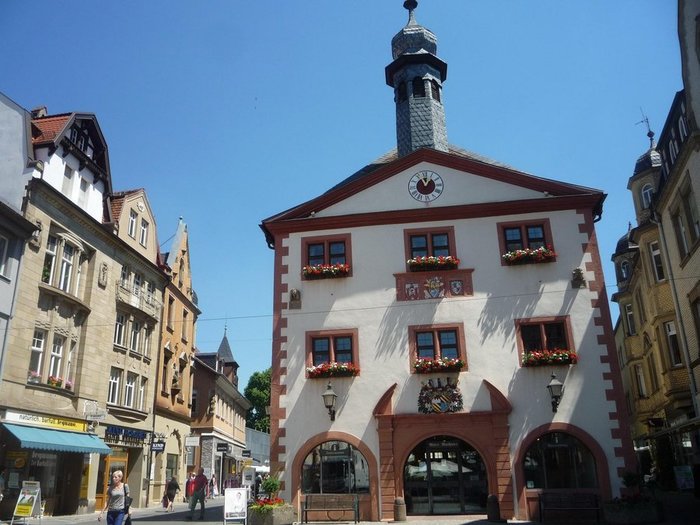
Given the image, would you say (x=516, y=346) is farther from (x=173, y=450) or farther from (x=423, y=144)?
(x=173, y=450)

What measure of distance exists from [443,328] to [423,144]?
29.7ft

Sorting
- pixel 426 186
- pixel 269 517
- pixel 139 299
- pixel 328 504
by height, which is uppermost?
pixel 426 186

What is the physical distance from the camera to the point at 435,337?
21.0 m

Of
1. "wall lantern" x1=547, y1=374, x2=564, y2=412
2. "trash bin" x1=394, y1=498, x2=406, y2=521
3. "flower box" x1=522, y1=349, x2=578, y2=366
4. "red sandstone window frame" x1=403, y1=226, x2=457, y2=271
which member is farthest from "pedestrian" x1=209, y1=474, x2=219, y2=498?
"wall lantern" x1=547, y1=374, x2=564, y2=412

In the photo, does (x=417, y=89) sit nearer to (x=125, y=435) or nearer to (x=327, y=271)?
(x=327, y=271)

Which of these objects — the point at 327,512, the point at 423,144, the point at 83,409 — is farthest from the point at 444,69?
the point at 83,409

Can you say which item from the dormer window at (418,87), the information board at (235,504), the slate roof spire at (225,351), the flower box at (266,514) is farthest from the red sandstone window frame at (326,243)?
the slate roof spire at (225,351)

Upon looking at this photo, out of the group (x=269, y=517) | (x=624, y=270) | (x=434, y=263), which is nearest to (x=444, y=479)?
(x=269, y=517)

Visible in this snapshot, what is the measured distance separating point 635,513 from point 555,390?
4013mm

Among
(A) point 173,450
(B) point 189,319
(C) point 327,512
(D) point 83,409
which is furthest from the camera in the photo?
(B) point 189,319

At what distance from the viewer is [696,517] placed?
17.3 m

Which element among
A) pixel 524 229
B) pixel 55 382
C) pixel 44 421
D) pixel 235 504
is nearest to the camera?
pixel 235 504

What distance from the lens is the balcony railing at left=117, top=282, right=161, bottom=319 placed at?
29.9 metres

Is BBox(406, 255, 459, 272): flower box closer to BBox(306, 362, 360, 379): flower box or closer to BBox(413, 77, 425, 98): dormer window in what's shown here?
BBox(306, 362, 360, 379): flower box
